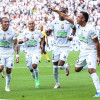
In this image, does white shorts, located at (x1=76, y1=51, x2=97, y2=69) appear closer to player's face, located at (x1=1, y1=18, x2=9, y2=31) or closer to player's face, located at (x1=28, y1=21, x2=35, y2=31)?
player's face, located at (x1=1, y1=18, x2=9, y2=31)

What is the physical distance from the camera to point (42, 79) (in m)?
16.7

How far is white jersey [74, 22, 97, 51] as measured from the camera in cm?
1133

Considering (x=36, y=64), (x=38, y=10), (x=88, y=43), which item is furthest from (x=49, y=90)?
(x=38, y=10)

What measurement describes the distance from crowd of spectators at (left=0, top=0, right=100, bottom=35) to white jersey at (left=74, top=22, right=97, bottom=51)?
38.2 meters

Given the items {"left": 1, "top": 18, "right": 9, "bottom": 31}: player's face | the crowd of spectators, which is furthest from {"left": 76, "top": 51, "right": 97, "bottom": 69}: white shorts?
the crowd of spectators

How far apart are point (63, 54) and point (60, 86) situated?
1.12 meters

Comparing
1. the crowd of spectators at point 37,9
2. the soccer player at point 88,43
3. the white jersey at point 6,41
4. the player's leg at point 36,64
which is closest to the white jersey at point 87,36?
the soccer player at point 88,43

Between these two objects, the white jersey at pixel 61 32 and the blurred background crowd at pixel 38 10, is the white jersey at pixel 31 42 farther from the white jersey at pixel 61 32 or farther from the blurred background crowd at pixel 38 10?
the blurred background crowd at pixel 38 10

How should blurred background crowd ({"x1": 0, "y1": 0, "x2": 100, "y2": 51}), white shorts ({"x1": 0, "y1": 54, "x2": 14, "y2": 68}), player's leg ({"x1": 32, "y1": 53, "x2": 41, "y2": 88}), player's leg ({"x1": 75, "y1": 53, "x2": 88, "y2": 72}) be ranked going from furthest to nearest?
blurred background crowd ({"x1": 0, "y1": 0, "x2": 100, "y2": 51}) → player's leg ({"x1": 32, "y1": 53, "x2": 41, "y2": 88}) → white shorts ({"x1": 0, "y1": 54, "x2": 14, "y2": 68}) → player's leg ({"x1": 75, "y1": 53, "x2": 88, "y2": 72})

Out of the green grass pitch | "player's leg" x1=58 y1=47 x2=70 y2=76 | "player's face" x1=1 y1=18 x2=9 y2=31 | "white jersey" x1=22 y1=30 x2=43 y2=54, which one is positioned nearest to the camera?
the green grass pitch

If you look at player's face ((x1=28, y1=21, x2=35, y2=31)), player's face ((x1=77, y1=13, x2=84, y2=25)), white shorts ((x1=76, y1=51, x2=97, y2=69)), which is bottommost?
white shorts ((x1=76, y1=51, x2=97, y2=69))

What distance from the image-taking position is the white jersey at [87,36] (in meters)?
11.3

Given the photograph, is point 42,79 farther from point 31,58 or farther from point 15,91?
point 15,91

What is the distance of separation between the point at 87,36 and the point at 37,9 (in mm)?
42539
